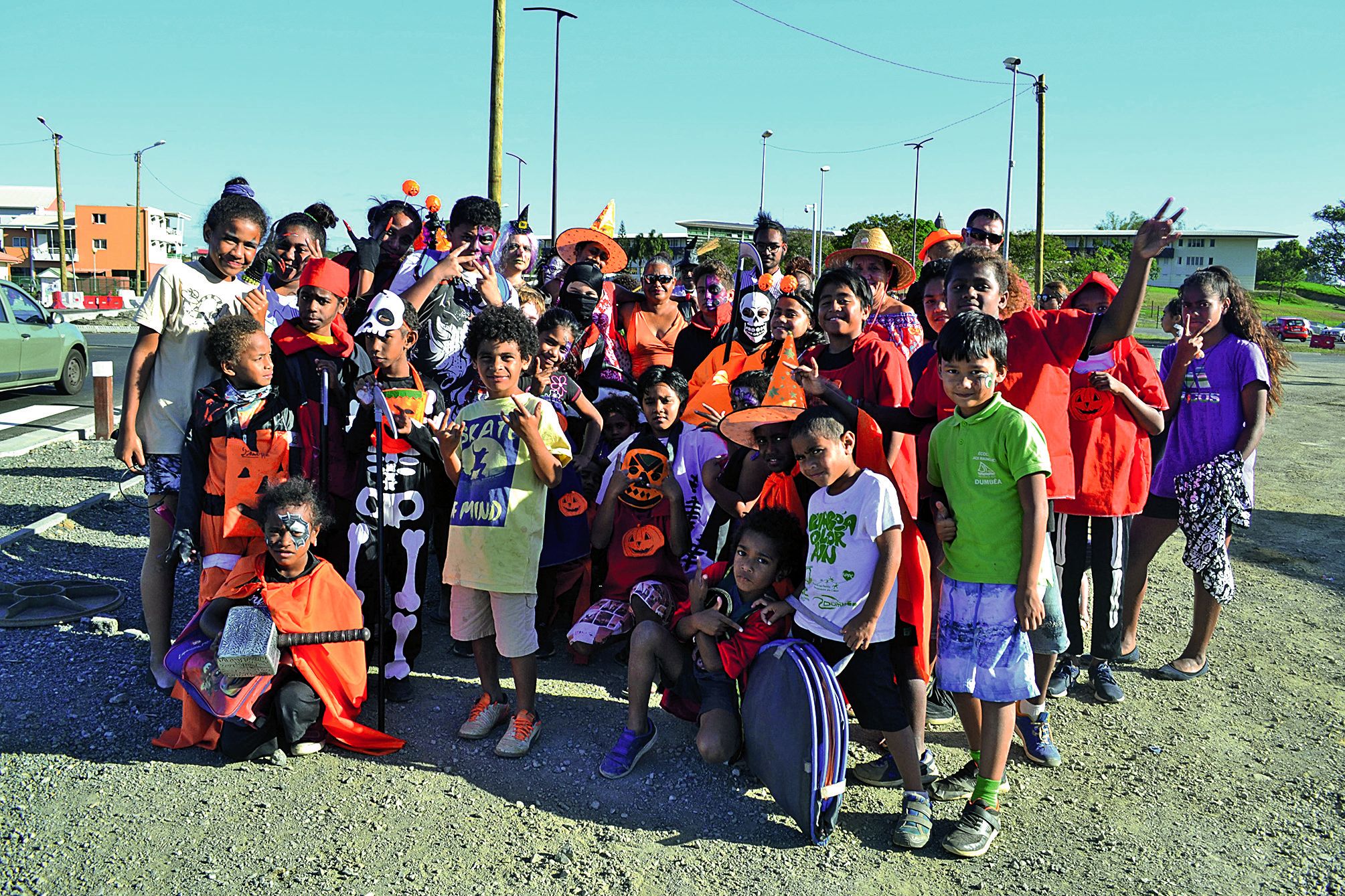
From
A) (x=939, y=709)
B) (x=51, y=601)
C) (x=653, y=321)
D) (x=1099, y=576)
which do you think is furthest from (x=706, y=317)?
(x=51, y=601)

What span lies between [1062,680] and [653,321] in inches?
123

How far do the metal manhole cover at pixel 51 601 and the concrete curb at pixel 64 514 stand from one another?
2.77 feet

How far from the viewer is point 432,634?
513 cm

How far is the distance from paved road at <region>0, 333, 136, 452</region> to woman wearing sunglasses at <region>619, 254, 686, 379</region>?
7.28 metres

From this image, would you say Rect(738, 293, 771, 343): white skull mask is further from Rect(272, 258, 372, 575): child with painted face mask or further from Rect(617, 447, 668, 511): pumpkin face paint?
Rect(272, 258, 372, 575): child with painted face mask

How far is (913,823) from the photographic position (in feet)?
10.6

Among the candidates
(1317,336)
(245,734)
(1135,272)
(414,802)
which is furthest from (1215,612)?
(1317,336)

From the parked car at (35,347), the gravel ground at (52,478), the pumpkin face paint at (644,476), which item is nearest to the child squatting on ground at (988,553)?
the pumpkin face paint at (644,476)

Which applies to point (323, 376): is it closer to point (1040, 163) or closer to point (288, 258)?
point (288, 258)

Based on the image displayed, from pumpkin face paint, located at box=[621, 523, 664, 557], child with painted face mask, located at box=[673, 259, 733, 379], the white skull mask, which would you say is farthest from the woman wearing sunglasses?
pumpkin face paint, located at box=[621, 523, 664, 557]

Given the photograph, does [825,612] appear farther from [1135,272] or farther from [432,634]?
[432,634]

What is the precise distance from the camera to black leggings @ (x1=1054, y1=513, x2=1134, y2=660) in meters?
4.55

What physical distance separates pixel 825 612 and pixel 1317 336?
151 ft

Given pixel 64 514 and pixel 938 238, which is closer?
pixel 938 238
